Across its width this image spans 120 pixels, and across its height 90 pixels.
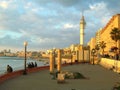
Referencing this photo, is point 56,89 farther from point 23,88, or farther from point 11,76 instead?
point 11,76

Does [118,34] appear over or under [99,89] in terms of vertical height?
over

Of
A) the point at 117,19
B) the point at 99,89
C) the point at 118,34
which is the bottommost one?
the point at 99,89

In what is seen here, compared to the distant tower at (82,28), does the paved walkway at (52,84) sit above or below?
below

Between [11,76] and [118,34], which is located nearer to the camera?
[11,76]

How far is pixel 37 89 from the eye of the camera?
73.6ft

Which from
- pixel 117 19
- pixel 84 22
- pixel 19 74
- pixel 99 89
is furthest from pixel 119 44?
pixel 99 89

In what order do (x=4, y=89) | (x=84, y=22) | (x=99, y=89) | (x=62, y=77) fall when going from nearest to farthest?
(x=4, y=89)
(x=99, y=89)
(x=62, y=77)
(x=84, y=22)

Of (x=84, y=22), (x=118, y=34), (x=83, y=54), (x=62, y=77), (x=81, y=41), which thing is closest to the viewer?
(x=62, y=77)

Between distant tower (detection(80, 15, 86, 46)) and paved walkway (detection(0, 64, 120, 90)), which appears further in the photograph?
distant tower (detection(80, 15, 86, 46))

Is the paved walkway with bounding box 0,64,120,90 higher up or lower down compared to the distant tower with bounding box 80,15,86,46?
lower down

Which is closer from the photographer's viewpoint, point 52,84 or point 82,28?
point 52,84

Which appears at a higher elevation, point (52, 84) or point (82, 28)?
point (82, 28)

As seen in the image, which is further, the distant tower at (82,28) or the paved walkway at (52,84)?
the distant tower at (82,28)

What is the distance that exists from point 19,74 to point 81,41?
117865 mm
